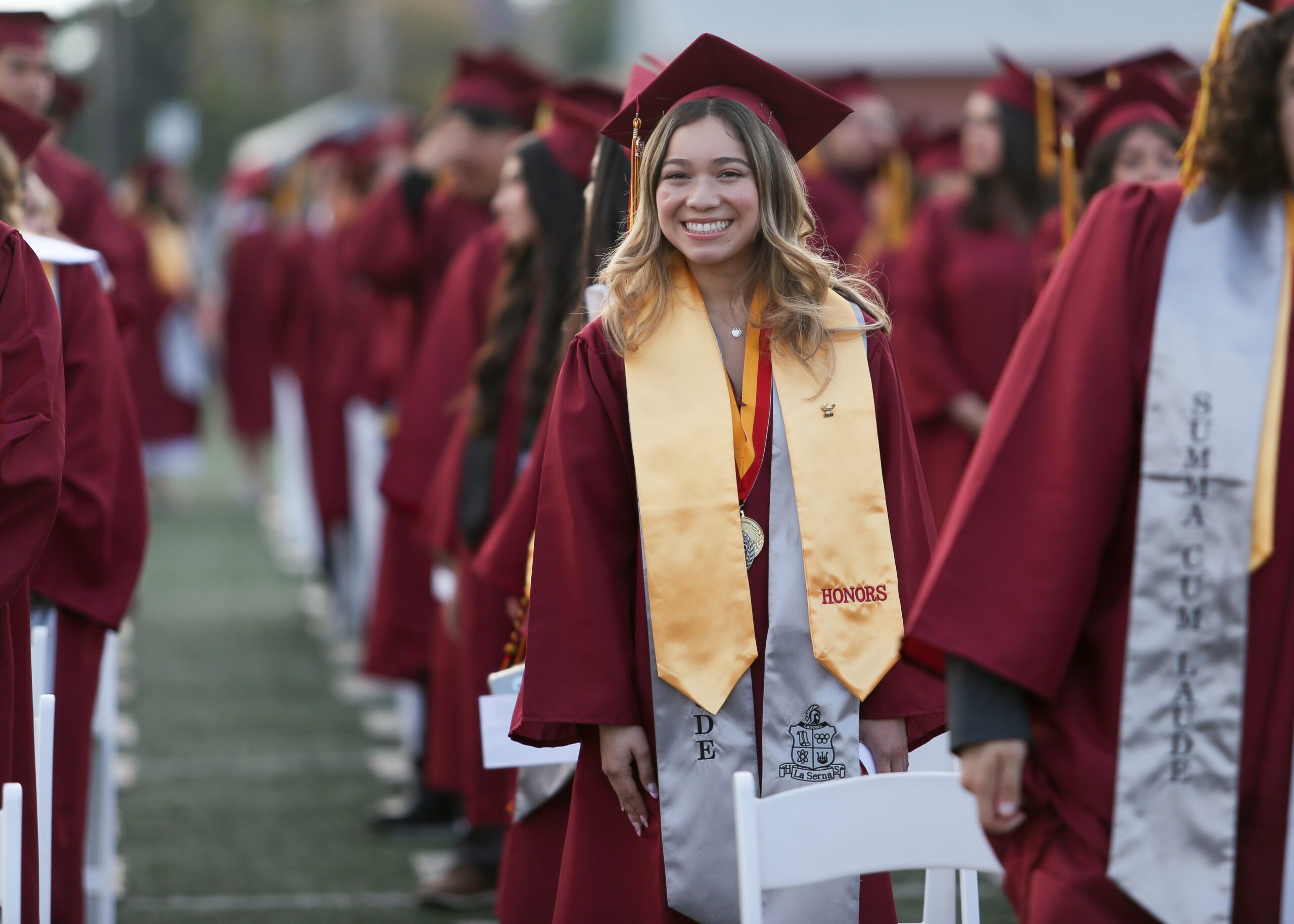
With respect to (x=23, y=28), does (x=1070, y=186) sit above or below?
below

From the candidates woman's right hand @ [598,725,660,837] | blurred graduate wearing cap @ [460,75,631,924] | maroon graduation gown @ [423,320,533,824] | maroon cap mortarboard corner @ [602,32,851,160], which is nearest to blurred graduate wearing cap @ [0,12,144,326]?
maroon graduation gown @ [423,320,533,824]

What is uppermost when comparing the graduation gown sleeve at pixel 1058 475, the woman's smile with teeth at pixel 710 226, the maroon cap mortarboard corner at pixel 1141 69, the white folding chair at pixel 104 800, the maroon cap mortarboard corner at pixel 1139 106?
the maroon cap mortarboard corner at pixel 1141 69

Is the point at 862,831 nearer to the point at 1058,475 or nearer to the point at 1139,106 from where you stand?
the point at 1058,475

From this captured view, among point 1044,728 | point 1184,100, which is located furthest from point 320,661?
point 1044,728

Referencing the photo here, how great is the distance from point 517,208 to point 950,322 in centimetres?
230

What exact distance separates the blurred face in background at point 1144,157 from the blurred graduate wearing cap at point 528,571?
1.43m

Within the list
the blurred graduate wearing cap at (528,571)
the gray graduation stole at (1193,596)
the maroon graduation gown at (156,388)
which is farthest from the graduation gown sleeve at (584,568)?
the maroon graduation gown at (156,388)

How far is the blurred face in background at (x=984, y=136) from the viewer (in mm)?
5848

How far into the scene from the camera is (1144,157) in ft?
14.2

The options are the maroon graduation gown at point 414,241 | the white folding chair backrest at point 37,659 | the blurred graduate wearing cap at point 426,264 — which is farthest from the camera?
the maroon graduation gown at point 414,241

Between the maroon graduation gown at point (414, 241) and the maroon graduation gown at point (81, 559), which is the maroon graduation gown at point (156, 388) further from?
the maroon graduation gown at point (81, 559)

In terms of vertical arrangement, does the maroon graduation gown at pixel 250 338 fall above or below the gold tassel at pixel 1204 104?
below

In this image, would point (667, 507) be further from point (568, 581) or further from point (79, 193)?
point (79, 193)

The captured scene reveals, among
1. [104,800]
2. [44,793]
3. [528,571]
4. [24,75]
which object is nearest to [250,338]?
[24,75]
